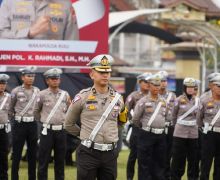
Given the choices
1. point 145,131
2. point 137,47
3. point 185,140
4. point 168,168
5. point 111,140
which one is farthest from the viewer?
point 137,47

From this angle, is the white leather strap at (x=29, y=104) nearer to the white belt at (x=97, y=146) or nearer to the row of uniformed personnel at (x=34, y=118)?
the row of uniformed personnel at (x=34, y=118)

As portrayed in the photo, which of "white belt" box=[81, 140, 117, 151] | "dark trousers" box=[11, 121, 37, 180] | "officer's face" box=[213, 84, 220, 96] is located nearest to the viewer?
"white belt" box=[81, 140, 117, 151]

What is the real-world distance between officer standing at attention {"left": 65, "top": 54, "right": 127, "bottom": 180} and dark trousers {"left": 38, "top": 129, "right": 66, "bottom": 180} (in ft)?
11.9

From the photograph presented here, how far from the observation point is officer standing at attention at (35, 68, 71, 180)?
44.0 feet

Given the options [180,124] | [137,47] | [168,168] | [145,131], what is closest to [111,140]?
[145,131]

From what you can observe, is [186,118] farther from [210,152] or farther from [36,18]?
[36,18]

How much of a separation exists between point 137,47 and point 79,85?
162 ft

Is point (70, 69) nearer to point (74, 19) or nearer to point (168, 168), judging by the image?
point (74, 19)

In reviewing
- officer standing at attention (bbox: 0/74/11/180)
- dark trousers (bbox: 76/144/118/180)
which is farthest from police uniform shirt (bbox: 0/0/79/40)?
dark trousers (bbox: 76/144/118/180)

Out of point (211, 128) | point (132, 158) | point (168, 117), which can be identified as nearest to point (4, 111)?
point (132, 158)

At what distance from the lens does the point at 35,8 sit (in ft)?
49.8

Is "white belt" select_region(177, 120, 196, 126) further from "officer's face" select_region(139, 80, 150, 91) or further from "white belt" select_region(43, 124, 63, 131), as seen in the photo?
"white belt" select_region(43, 124, 63, 131)

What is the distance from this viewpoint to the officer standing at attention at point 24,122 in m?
14.1

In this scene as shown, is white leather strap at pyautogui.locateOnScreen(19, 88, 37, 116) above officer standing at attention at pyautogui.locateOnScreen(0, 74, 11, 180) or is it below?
above
